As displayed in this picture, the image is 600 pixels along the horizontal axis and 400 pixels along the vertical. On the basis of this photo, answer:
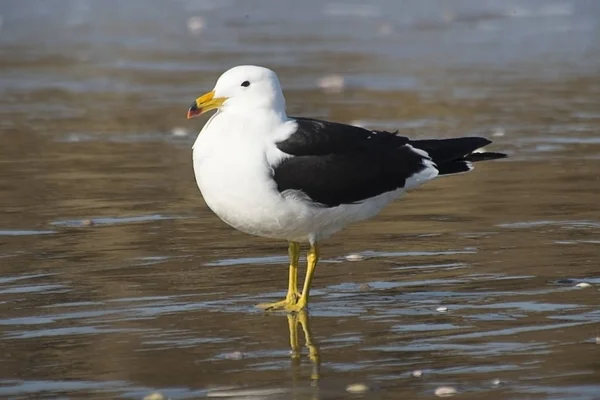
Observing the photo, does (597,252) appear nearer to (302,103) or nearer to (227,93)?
(227,93)

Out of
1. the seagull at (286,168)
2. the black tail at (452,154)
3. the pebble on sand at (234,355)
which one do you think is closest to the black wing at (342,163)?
the seagull at (286,168)

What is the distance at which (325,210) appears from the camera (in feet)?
21.8

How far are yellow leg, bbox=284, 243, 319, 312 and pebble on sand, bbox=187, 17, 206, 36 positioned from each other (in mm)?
13361

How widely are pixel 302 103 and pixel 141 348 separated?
7927mm

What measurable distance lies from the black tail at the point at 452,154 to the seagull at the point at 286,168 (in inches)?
3.4

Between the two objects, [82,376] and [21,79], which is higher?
[21,79]

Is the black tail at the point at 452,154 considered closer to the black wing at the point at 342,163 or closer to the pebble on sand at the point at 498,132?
the black wing at the point at 342,163

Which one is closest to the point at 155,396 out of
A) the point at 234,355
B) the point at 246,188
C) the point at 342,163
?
the point at 234,355

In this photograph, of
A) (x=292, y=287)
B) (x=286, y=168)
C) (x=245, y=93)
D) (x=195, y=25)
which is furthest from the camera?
(x=195, y=25)

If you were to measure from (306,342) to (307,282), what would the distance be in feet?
2.65

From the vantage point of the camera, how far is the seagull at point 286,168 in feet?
20.7

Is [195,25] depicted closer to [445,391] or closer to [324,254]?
[324,254]

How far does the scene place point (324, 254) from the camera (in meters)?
7.62

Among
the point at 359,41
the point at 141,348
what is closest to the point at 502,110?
the point at 359,41
